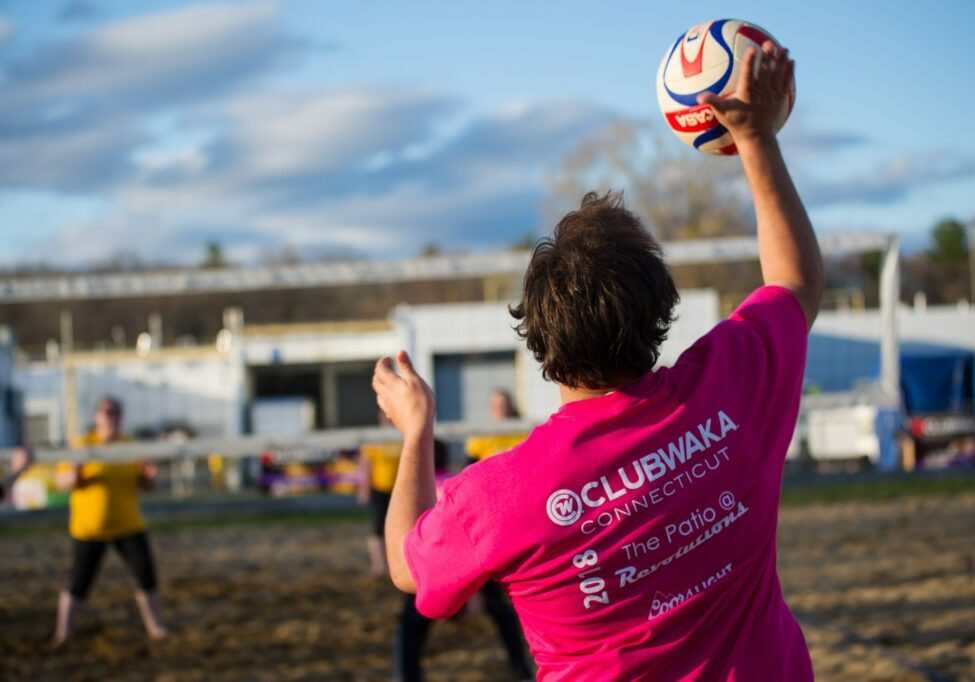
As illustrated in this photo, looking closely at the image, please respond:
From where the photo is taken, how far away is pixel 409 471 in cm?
171

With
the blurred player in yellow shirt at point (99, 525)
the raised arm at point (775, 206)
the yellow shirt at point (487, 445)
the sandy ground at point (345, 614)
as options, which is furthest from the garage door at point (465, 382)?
the raised arm at point (775, 206)

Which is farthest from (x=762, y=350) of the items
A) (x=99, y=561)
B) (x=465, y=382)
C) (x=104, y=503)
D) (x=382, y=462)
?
(x=465, y=382)

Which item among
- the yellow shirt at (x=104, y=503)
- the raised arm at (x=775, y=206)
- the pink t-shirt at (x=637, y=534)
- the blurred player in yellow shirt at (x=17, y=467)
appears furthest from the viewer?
the yellow shirt at (x=104, y=503)

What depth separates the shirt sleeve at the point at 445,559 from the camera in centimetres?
158

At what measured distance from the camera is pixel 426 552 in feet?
5.28

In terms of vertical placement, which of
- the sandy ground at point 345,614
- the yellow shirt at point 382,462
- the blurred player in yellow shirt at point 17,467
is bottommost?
the sandy ground at point 345,614

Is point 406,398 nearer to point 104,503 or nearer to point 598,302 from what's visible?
point 598,302

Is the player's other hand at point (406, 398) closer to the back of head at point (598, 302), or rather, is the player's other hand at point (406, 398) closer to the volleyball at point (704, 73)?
the back of head at point (598, 302)

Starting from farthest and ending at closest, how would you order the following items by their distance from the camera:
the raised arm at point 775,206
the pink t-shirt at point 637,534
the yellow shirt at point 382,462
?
the yellow shirt at point 382,462, the raised arm at point 775,206, the pink t-shirt at point 637,534

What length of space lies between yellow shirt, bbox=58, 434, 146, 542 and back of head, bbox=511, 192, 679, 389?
6.43 m

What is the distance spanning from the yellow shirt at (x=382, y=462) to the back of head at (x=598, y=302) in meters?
7.52

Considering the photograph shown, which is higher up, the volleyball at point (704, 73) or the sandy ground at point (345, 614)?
the volleyball at point (704, 73)

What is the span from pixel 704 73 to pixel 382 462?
7231 millimetres

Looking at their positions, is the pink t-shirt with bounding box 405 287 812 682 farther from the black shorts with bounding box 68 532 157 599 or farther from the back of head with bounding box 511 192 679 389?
the black shorts with bounding box 68 532 157 599
